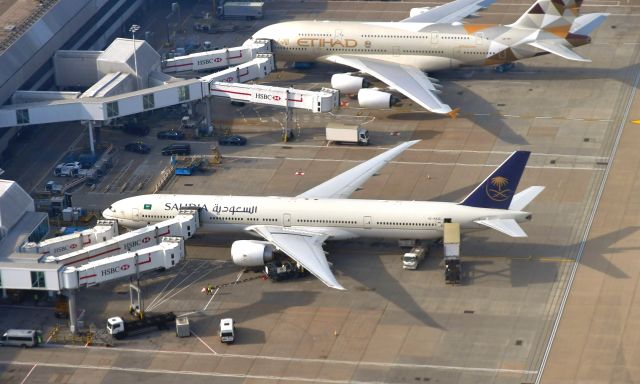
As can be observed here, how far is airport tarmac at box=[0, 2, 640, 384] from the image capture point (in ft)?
308

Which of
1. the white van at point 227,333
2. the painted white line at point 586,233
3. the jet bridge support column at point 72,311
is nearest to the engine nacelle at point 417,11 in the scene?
the painted white line at point 586,233

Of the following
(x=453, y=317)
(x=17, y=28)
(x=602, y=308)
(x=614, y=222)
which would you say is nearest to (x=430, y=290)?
(x=453, y=317)

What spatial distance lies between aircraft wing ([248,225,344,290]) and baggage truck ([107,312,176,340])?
10.6m

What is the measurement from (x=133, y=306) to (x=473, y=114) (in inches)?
2008

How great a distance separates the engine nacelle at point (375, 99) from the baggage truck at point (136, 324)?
46350mm

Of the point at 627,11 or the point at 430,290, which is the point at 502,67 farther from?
the point at 430,290

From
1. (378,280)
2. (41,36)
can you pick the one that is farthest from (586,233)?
(41,36)

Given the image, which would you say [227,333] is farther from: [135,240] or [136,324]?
[135,240]

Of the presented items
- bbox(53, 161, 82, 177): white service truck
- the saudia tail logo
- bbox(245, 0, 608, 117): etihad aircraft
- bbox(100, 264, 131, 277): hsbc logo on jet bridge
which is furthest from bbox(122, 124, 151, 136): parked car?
the saudia tail logo

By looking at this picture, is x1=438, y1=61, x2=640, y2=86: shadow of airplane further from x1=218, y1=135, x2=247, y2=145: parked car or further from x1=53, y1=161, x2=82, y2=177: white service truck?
x1=53, y1=161, x2=82, y2=177: white service truck

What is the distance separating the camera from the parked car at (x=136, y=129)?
137 meters

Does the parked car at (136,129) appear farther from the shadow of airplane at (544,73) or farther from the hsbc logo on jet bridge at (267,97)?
the shadow of airplane at (544,73)

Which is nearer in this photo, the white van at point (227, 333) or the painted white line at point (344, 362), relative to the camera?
the painted white line at point (344, 362)

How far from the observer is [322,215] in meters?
108
